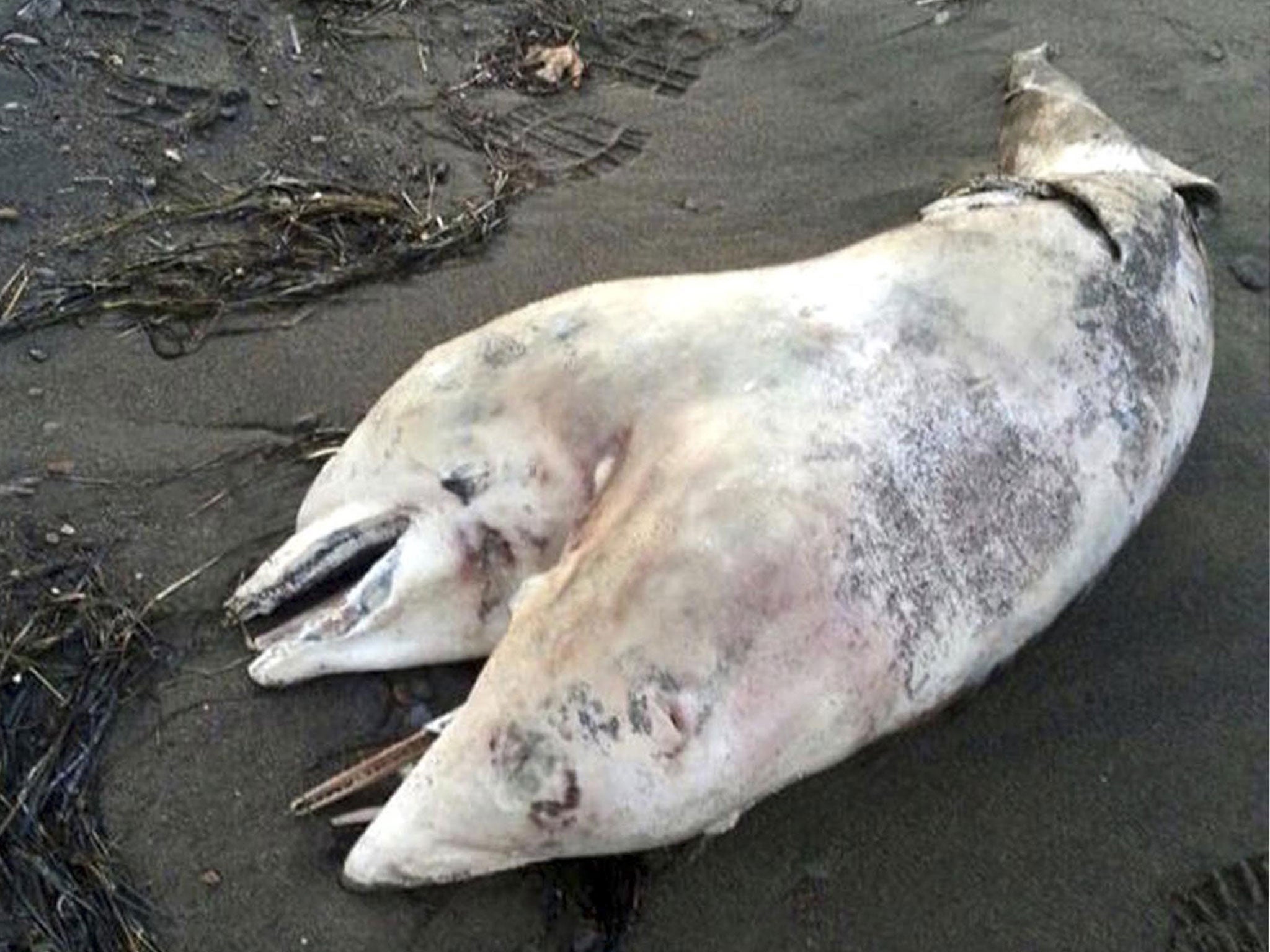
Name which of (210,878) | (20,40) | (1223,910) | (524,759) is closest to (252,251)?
(20,40)

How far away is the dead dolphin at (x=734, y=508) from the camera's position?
8.88ft

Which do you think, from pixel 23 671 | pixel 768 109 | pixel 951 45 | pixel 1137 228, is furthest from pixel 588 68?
pixel 23 671

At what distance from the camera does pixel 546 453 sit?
3146mm

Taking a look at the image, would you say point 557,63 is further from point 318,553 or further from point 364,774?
point 364,774

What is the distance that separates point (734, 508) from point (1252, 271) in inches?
80.3

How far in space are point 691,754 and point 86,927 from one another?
4.06 feet

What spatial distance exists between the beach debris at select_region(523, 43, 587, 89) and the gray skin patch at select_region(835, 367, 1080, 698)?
1.98m

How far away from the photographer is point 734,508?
2.82 metres

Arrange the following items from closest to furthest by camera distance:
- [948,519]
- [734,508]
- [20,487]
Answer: [734,508], [948,519], [20,487]

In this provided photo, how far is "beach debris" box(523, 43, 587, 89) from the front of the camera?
4680 mm

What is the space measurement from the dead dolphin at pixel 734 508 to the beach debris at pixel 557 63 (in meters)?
1.41

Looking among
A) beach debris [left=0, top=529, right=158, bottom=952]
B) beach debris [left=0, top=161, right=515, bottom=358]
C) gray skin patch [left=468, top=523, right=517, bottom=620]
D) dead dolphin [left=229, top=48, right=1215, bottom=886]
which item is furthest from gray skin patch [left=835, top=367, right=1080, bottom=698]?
beach debris [left=0, top=161, right=515, bottom=358]

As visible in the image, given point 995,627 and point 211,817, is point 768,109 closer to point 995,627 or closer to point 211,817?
point 995,627

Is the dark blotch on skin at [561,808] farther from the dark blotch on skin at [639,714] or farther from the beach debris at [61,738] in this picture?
the beach debris at [61,738]
